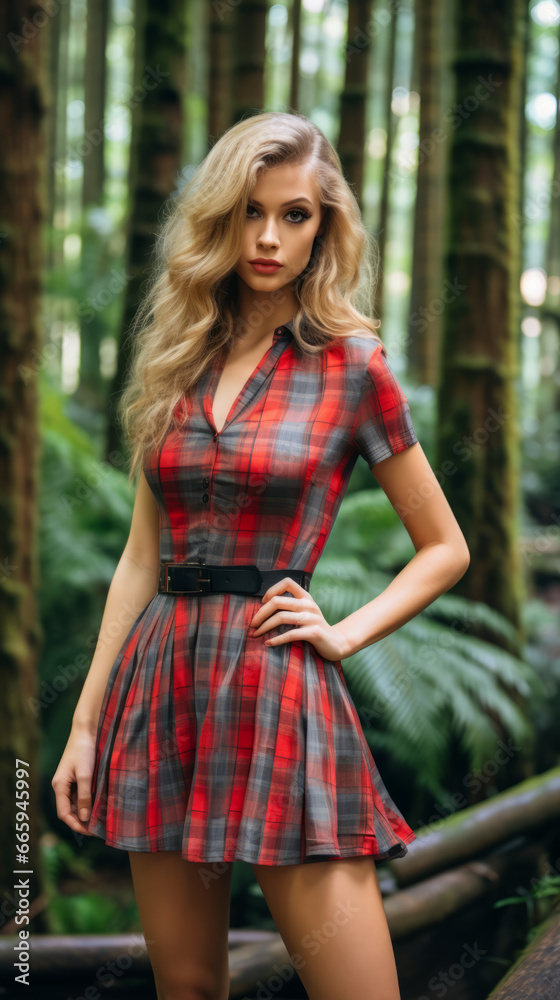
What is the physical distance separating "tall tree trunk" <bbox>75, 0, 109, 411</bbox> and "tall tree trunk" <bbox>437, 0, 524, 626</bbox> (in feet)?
14.5

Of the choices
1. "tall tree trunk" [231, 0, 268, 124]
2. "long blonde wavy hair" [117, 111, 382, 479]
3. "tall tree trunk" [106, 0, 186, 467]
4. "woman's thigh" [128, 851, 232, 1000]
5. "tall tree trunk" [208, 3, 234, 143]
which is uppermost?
"tall tree trunk" [208, 3, 234, 143]

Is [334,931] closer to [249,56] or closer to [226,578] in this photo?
[226,578]

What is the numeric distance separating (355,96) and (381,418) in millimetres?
5037

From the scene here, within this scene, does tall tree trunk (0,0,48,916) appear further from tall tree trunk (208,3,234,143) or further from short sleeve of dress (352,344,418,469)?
tall tree trunk (208,3,234,143)

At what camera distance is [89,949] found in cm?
279

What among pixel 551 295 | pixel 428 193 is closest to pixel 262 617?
pixel 428 193

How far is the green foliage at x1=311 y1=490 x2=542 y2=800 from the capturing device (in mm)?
3775

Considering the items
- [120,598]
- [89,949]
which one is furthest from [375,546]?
[120,598]

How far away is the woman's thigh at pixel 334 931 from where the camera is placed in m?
1.54

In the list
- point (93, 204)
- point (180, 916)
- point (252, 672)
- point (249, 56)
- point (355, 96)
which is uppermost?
point (93, 204)

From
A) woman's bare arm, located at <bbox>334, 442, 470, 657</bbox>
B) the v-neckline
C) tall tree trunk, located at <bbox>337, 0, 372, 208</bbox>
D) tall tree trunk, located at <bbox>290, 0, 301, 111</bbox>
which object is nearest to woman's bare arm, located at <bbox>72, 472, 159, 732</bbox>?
the v-neckline

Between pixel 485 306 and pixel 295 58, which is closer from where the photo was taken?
pixel 485 306

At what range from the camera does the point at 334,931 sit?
155 cm

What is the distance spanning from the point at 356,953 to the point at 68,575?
10.5ft
